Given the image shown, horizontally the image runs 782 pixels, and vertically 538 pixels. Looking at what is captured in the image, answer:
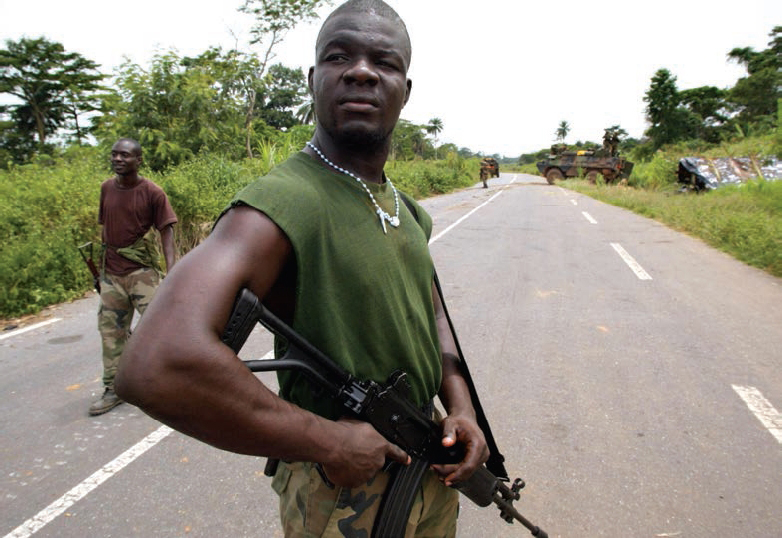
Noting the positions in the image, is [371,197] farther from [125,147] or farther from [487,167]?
[487,167]

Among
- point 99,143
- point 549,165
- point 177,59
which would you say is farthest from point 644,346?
point 549,165

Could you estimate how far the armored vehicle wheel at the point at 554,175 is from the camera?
111ft

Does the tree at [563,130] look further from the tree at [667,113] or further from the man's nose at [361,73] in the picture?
the man's nose at [361,73]

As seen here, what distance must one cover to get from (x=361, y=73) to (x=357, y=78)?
1cm

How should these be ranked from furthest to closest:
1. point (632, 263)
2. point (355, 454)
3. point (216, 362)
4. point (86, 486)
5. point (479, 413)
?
point (632, 263) → point (86, 486) → point (479, 413) → point (355, 454) → point (216, 362)

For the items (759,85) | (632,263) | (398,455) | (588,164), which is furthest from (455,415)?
(759,85)

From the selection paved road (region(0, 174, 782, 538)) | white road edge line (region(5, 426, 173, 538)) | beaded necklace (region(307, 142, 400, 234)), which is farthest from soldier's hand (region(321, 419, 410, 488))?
white road edge line (region(5, 426, 173, 538))

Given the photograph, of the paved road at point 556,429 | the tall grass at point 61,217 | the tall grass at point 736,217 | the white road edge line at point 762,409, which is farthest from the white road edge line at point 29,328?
the tall grass at point 736,217

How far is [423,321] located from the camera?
4.00 feet

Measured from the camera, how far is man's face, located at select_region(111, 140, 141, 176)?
3.68m

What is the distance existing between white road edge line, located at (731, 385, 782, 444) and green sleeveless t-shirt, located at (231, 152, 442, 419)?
9.95 feet

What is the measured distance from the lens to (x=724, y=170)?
16312 mm

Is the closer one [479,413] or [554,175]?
[479,413]

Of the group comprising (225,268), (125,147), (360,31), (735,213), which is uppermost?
(360,31)
